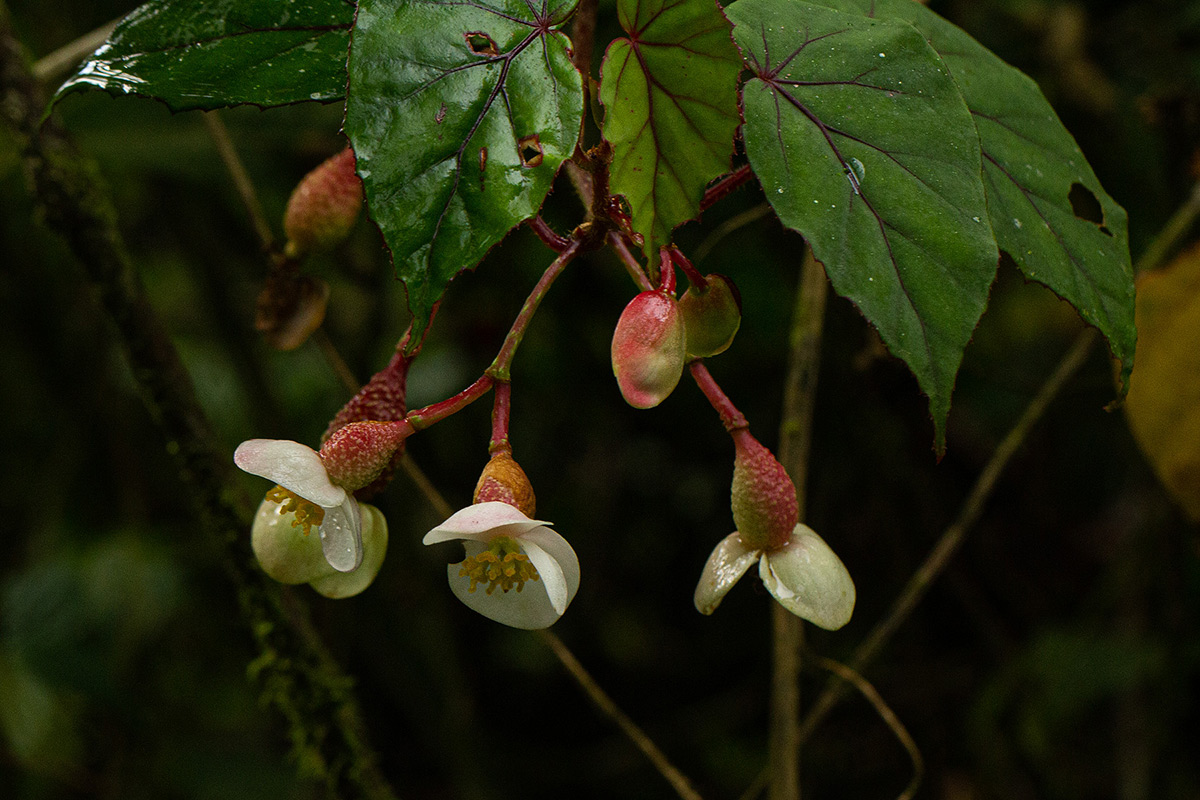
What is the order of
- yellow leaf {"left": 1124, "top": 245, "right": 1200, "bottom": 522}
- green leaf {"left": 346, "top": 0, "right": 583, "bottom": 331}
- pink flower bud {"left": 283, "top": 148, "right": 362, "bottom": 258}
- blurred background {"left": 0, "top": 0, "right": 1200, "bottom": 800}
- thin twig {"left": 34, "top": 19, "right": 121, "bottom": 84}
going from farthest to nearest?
blurred background {"left": 0, "top": 0, "right": 1200, "bottom": 800} → yellow leaf {"left": 1124, "top": 245, "right": 1200, "bottom": 522} → thin twig {"left": 34, "top": 19, "right": 121, "bottom": 84} → pink flower bud {"left": 283, "top": 148, "right": 362, "bottom": 258} → green leaf {"left": 346, "top": 0, "right": 583, "bottom": 331}

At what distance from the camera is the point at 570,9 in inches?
16.0

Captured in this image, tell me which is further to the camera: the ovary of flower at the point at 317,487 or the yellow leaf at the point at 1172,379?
the yellow leaf at the point at 1172,379

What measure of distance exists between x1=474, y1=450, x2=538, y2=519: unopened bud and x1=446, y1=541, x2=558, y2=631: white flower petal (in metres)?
0.04

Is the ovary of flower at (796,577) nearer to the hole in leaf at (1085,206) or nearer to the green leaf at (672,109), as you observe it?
the green leaf at (672,109)

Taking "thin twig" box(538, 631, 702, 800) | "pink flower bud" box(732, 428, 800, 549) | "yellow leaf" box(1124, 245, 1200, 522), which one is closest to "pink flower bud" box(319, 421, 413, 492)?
"pink flower bud" box(732, 428, 800, 549)

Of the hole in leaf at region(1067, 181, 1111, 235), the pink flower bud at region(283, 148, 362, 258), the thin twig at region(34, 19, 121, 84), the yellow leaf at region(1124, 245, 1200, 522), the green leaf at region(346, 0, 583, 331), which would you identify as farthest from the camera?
the hole in leaf at region(1067, 181, 1111, 235)

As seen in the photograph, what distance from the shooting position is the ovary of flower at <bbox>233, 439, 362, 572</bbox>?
473mm

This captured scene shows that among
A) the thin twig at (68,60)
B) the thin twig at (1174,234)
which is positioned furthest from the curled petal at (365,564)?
the thin twig at (1174,234)

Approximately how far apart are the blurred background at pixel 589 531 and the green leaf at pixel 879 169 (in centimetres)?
81

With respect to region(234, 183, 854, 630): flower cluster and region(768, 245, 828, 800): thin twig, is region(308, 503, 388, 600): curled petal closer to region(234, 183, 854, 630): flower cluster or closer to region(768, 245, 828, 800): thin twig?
region(234, 183, 854, 630): flower cluster

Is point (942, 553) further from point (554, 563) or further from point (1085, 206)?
point (554, 563)

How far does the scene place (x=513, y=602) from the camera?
0.50 meters

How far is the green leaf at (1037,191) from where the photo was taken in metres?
0.49

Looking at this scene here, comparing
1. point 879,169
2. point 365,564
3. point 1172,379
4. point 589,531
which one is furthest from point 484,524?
point 589,531
